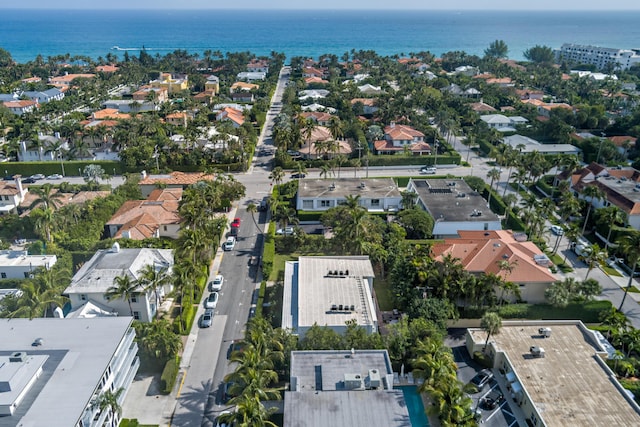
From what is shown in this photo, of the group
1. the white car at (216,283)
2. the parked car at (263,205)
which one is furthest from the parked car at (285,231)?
the white car at (216,283)

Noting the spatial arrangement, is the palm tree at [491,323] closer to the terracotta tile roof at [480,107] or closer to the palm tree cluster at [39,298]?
the palm tree cluster at [39,298]

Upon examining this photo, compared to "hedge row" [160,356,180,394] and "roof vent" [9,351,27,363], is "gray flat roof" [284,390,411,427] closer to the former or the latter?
"hedge row" [160,356,180,394]

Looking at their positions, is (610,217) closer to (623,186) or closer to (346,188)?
(623,186)

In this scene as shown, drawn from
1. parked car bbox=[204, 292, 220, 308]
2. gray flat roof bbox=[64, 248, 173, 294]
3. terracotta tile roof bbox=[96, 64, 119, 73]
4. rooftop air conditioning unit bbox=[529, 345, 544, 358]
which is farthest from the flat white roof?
terracotta tile roof bbox=[96, 64, 119, 73]

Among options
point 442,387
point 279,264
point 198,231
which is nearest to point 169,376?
point 198,231

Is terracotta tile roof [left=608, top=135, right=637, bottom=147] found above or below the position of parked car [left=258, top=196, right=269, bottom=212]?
above


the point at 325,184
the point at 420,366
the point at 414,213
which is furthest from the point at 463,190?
the point at 420,366

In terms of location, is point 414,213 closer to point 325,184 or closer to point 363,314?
point 325,184
